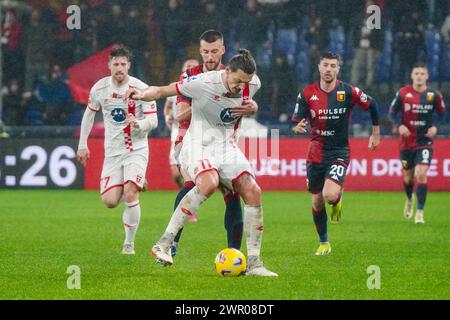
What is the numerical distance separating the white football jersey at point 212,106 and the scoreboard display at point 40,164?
12.0 m

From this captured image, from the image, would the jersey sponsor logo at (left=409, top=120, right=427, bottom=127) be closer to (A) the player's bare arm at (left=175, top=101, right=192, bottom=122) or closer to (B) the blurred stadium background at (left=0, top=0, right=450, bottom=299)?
(B) the blurred stadium background at (left=0, top=0, right=450, bottom=299)

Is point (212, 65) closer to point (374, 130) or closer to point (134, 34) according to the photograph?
point (374, 130)

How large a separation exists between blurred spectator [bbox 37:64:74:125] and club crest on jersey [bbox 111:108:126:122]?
443 inches

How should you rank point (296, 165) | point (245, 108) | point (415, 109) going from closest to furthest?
1. point (245, 108)
2. point (415, 109)
3. point (296, 165)

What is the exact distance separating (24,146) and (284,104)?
18.2 ft

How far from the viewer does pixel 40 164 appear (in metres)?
21.6

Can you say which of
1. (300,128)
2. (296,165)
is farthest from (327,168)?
(296,165)

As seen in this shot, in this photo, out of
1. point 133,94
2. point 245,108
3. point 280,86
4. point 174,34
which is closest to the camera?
point 133,94

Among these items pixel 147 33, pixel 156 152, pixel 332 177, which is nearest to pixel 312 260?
pixel 332 177

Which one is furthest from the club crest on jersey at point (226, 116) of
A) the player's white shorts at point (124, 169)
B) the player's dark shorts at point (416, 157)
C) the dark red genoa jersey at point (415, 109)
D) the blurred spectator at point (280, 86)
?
the blurred spectator at point (280, 86)

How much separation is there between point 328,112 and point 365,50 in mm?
10889

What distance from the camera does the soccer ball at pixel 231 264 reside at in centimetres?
902
